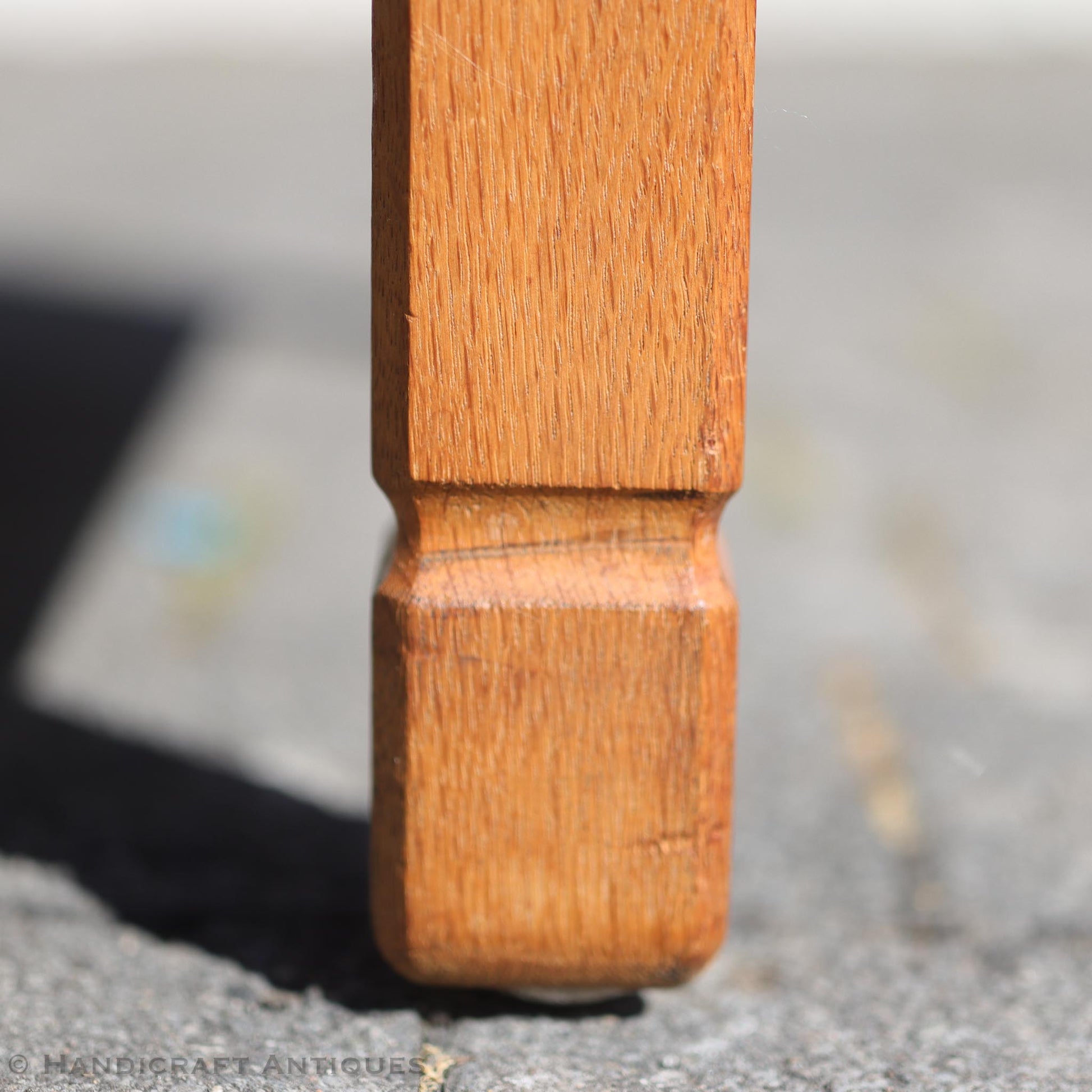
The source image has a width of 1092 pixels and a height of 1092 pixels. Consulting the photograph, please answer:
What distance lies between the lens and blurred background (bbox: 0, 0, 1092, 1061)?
3.63ft

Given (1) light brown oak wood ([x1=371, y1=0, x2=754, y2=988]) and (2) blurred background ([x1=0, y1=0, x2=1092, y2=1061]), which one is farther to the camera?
(2) blurred background ([x1=0, y1=0, x2=1092, y2=1061])

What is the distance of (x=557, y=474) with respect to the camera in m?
0.67

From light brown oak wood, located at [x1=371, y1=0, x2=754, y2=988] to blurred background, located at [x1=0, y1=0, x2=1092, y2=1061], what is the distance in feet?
0.34

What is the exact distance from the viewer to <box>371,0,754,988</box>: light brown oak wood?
0.62 metres

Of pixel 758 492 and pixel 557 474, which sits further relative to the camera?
pixel 758 492

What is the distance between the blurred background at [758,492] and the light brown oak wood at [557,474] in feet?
0.34

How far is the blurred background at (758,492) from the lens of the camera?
1.11m

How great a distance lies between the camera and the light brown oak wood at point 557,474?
0.62 metres

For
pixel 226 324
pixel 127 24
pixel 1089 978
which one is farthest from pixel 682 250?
pixel 127 24

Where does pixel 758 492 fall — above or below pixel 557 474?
below

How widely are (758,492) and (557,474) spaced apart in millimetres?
1307

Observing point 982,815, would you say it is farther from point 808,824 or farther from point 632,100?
point 632,100

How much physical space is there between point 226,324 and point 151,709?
4.45 ft

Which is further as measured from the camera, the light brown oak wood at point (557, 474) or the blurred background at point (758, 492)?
the blurred background at point (758, 492)
